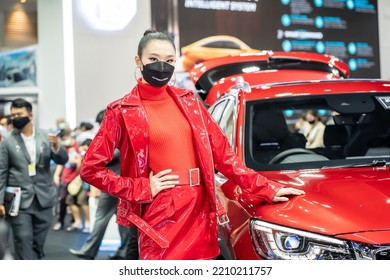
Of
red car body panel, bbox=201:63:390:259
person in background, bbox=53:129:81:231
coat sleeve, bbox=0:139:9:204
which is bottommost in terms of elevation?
person in background, bbox=53:129:81:231

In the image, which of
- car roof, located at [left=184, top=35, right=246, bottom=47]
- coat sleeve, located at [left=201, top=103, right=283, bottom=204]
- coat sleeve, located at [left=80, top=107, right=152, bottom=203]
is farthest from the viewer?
car roof, located at [left=184, top=35, right=246, bottom=47]

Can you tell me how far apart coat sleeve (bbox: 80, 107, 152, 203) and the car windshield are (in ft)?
2.28

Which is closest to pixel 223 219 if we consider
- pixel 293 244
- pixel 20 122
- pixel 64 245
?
pixel 293 244

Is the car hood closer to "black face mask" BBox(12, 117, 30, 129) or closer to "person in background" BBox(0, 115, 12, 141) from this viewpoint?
"black face mask" BBox(12, 117, 30, 129)

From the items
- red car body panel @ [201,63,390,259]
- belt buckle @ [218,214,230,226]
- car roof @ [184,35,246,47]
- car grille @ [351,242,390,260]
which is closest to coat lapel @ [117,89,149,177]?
belt buckle @ [218,214,230,226]

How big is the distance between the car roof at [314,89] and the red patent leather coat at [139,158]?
737 mm

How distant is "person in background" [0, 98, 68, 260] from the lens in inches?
172

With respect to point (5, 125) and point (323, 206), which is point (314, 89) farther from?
point (5, 125)

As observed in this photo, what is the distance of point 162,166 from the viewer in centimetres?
219

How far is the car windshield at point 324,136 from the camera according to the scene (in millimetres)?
2744

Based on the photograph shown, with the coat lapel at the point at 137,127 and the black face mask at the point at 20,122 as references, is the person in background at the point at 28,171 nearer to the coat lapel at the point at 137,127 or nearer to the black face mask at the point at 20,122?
Answer: the black face mask at the point at 20,122

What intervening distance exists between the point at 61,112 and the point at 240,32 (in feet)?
5.82
